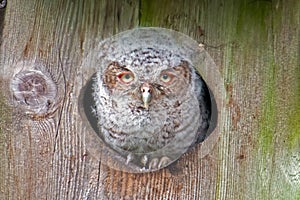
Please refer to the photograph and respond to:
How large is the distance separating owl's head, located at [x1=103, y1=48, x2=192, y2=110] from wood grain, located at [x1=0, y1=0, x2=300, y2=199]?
31 centimetres

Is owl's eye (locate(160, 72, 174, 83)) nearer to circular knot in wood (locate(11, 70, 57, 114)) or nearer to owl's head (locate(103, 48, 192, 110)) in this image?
owl's head (locate(103, 48, 192, 110))

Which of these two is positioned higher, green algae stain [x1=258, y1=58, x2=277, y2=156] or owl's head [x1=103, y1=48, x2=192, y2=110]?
owl's head [x1=103, y1=48, x2=192, y2=110]

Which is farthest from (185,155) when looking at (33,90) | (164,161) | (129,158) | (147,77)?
(33,90)

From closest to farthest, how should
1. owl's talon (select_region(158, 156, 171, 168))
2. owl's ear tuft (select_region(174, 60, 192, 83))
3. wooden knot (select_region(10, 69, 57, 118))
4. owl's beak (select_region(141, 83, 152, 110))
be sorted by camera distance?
wooden knot (select_region(10, 69, 57, 118)), owl's talon (select_region(158, 156, 171, 168)), owl's beak (select_region(141, 83, 152, 110)), owl's ear tuft (select_region(174, 60, 192, 83))

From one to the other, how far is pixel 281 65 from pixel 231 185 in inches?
18.3

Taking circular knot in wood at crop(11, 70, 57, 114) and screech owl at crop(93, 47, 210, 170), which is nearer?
circular knot in wood at crop(11, 70, 57, 114)

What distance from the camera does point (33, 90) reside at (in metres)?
1.94

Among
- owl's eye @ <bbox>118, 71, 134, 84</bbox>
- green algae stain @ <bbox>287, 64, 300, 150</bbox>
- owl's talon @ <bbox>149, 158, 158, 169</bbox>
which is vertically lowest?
owl's talon @ <bbox>149, 158, 158, 169</bbox>

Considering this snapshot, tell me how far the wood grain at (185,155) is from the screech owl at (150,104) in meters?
0.20

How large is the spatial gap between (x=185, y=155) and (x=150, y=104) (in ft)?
1.68

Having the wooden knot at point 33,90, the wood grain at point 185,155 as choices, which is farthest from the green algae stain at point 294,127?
the wooden knot at point 33,90

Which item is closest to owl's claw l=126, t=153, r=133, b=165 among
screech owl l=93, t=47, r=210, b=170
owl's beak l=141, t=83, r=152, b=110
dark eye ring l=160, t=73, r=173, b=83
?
screech owl l=93, t=47, r=210, b=170

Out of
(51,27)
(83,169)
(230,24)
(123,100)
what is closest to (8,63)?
(51,27)

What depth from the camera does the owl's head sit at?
228cm
